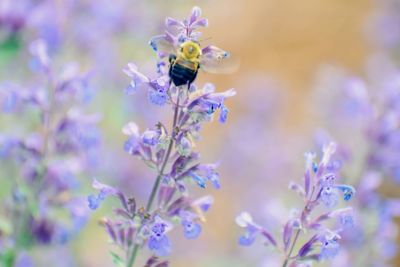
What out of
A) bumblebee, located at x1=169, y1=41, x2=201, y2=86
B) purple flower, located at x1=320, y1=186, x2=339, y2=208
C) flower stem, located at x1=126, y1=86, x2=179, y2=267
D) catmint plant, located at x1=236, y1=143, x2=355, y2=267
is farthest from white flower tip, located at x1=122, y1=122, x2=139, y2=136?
purple flower, located at x1=320, y1=186, x2=339, y2=208

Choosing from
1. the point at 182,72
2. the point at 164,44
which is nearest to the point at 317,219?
the point at 182,72

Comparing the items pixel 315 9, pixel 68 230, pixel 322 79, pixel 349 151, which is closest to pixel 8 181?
pixel 68 230

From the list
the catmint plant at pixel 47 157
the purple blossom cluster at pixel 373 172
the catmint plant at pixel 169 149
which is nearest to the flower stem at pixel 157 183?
the catmint plant at pixel 169 149

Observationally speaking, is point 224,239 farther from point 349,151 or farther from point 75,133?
point 75,133

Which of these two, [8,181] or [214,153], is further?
[214,153]

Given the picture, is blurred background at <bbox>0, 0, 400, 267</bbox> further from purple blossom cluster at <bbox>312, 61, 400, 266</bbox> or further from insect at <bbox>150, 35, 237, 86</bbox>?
insect at <bbox>150, 35, 237, 86</bbox>

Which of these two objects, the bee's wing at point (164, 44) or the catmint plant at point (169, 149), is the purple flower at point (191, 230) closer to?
the catmint plant at point (169, 149)
